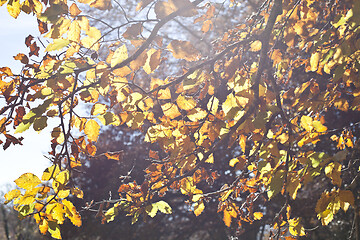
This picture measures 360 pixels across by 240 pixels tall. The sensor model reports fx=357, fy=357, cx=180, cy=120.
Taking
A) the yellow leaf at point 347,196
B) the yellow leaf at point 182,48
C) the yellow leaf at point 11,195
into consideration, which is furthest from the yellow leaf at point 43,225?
the yellow leaf at point 347,196

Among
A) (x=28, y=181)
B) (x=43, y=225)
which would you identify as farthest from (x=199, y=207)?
(x=28, y=181)

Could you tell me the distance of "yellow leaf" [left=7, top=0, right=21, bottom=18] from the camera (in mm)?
1958

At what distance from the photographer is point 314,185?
10812mm

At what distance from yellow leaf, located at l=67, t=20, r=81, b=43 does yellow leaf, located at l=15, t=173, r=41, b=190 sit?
0.77 meters

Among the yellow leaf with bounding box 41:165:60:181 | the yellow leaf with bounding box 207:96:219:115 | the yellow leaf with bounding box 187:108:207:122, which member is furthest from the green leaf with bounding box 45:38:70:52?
the yellow leaf with bounding box 207:96:219:115

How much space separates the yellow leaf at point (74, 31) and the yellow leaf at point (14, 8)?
32 centimetres

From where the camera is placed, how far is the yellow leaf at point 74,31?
77.0 inches

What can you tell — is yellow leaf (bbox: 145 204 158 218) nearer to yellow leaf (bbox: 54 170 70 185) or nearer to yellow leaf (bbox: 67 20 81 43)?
yellow leaf (bbox: 54 170 70 185)

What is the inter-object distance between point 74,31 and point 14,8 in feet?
1.17

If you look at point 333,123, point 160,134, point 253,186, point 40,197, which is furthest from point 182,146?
point 333,123

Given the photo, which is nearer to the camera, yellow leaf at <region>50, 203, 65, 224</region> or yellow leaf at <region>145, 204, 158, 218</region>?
yellow leaf at <region>50, 203, 65, 224</region>

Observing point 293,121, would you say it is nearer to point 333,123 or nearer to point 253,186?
point 253,186

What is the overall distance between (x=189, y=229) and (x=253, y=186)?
30.4 feet

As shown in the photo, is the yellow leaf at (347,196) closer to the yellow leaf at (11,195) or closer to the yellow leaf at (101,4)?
the yellow leaf at (101,4)
